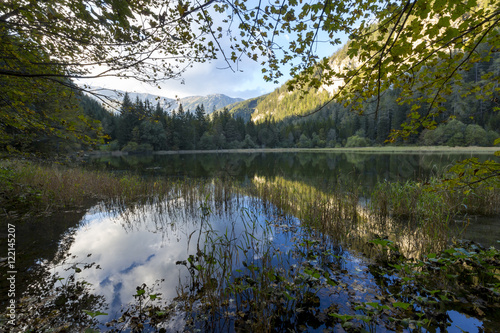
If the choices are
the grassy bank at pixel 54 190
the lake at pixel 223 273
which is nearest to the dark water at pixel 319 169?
the lake at pixel 223 273

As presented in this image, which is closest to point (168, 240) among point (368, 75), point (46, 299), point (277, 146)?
point (46, 299)

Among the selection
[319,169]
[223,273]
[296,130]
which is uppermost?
[296,130]

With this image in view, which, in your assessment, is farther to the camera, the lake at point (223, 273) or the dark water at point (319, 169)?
the dark water at point (319, 169)

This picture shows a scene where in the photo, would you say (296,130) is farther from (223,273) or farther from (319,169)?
(223,273)

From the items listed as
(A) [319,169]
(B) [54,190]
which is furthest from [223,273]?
(A) [319,169]

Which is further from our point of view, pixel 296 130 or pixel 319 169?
pixel 296 130

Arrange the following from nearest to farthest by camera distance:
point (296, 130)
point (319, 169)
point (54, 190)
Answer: point (54, 190) → point (319, 169) → point (296, 130)

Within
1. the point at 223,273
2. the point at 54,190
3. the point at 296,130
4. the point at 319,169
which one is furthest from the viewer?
the point at 296,130

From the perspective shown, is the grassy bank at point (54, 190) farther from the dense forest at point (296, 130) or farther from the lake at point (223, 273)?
the dense forest at point (296, 130)

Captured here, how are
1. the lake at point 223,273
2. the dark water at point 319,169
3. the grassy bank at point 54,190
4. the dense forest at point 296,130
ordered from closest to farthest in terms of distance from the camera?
the lake at point 223,273 → the grassy bank at point 54,190 → the dark water at point 319,169 → the dense forest at point 296,130

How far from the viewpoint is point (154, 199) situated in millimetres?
10234

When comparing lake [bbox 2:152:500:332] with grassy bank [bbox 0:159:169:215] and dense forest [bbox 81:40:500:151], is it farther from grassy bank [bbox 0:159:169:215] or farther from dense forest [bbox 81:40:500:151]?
dense forest [bbox 81:40:500:151]

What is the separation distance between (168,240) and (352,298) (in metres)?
4.88

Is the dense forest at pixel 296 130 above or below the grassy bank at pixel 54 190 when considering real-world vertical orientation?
above
